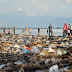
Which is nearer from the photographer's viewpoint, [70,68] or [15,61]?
[70,68]

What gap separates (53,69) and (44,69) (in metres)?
0.52

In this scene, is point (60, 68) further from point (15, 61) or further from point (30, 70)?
point (15, 61)

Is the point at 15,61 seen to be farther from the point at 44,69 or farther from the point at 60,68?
the point at 60,68

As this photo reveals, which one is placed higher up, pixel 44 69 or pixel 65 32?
pixel 65 32

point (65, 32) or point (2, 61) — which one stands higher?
point (65, 32)

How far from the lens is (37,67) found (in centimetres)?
628

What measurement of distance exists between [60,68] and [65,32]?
41.6ft

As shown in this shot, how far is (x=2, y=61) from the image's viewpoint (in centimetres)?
770

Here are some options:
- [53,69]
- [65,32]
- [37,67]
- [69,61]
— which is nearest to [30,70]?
[37,67]

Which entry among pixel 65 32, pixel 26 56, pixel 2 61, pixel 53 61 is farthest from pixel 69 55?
pixel 65 32

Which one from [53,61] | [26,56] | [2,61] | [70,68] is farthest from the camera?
[26,56]

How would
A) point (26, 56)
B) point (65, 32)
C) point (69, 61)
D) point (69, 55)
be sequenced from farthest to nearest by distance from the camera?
point (65, 32), point (26, 56), point (69, 55), point (69, 61)

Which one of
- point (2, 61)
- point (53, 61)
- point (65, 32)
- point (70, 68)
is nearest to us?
point (70, 68)

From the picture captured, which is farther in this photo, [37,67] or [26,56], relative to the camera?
[26,56]
